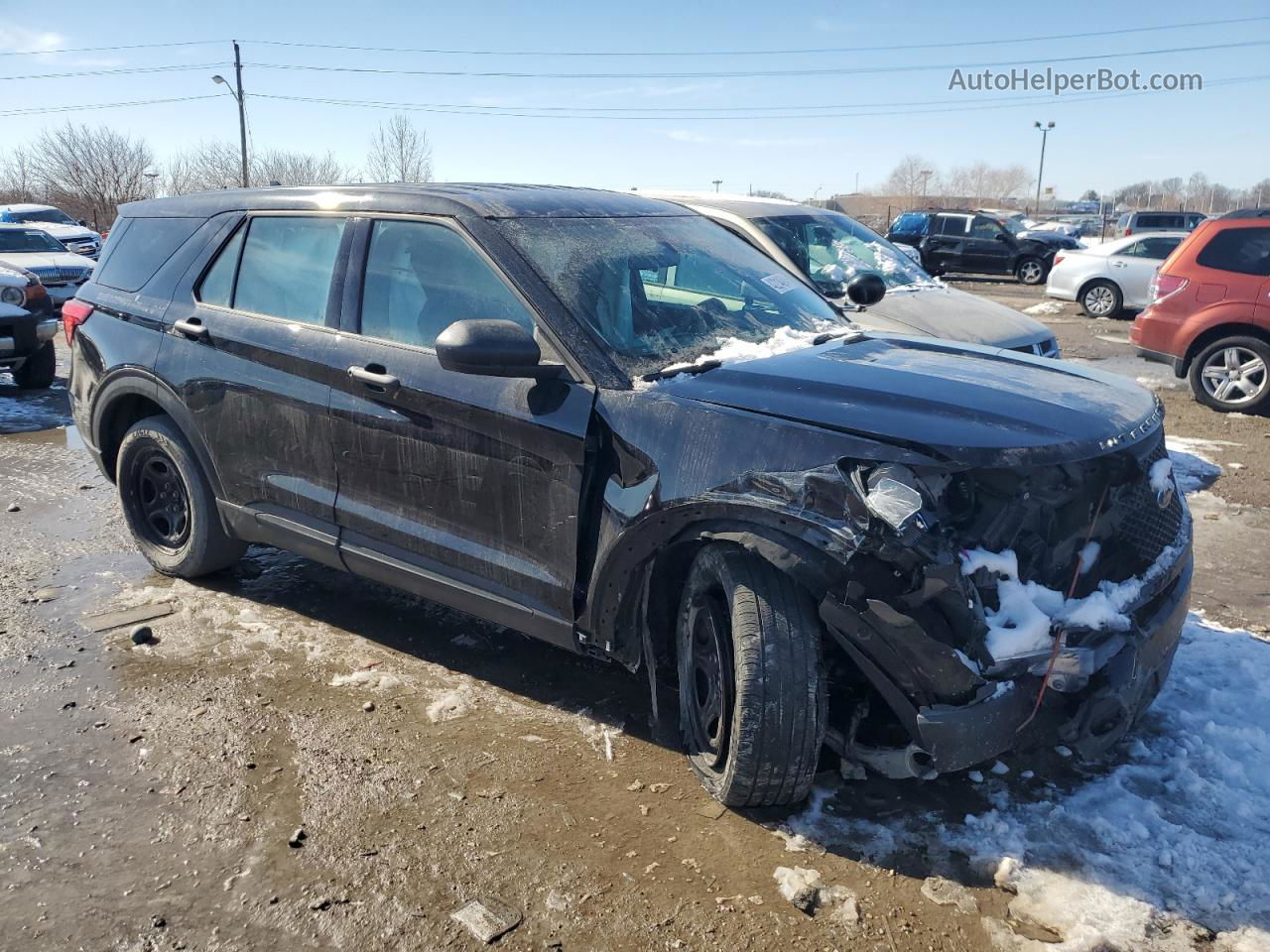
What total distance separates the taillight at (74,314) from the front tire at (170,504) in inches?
26.0

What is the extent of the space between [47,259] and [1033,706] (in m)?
16.6

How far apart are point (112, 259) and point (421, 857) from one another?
368 cm

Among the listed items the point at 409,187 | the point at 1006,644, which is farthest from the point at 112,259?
the point at 1006,644

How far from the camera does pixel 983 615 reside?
2.67m

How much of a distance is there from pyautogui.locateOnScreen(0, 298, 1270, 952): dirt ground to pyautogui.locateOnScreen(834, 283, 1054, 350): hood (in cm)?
249

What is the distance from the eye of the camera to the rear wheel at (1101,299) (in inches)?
666

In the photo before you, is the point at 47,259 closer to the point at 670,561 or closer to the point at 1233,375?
the point at 670,561

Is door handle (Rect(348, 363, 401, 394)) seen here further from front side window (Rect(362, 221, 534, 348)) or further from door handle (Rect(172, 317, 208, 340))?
door handle (Rect(172, 317, 208, 340))

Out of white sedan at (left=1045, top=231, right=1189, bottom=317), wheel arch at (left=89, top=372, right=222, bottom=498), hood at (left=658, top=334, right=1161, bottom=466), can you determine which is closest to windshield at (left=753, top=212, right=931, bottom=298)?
hood at (left=658, top=334, right=1161, bottom=466)

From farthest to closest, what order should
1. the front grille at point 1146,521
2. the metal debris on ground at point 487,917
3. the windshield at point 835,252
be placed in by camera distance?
the windshield at point 835,252 < the front grille at point 1146,521 < the metal debris on ground at point 487,917

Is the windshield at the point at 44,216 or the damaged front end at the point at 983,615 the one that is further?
the windshield at the point at 44,216

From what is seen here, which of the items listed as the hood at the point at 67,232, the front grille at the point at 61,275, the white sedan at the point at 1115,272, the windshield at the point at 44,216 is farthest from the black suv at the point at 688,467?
the windshield at the point at 44,216

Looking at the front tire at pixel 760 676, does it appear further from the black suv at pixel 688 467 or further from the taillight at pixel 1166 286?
the taillight at pixel 1166 286

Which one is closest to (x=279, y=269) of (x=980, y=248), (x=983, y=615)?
(x=983, y=615)
